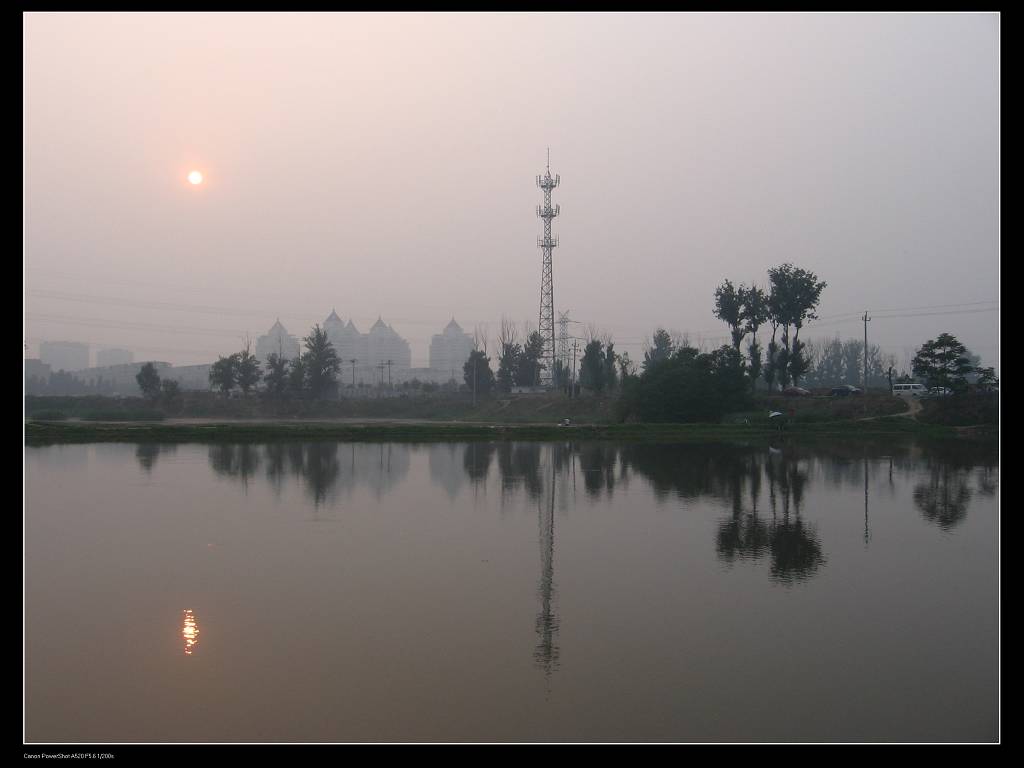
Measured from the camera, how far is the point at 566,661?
20.7ft

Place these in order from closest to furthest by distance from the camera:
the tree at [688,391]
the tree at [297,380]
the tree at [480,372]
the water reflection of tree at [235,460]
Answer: the water reflection of tree at [235,460]
the tree at [688,391]
the tree at [297,380]
the tree at [480,372]

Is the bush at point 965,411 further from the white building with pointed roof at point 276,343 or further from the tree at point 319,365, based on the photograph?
the white building with pointed roof at point 276,343

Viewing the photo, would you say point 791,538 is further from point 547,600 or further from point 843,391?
point 843,391

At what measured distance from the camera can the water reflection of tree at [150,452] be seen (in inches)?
819

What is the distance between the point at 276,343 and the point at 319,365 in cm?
4364

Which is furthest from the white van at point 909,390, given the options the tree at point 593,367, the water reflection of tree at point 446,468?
the water reflection of tree at point 446,468

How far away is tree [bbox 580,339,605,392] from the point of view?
4569 cm

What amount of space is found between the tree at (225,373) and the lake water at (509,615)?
115 feet

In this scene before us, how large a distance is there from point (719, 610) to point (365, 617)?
11.2ft

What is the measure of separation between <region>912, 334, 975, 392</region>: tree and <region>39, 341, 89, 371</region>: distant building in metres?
60.3

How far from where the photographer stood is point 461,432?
103ft

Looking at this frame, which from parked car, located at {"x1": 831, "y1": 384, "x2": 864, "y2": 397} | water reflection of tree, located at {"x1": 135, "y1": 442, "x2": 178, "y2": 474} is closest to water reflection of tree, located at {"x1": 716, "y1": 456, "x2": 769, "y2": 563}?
water reflection of tree, located at {"x1": 135, "y1": 442, "x2": 178, "y2": 474}
